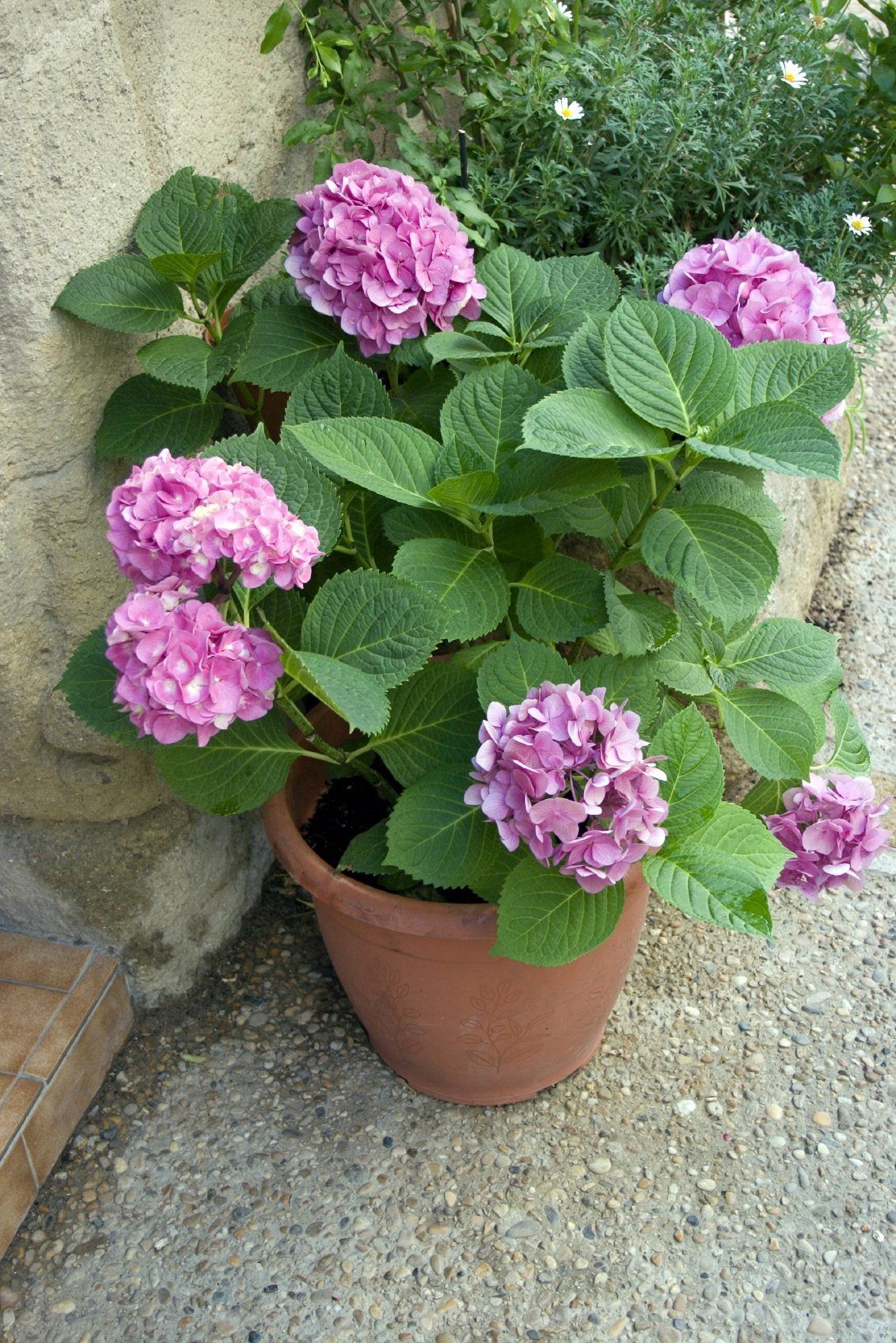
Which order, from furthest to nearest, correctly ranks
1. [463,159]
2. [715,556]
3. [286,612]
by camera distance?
[463,159] → [286,612] → [715,556]

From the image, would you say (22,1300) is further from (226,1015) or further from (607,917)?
(607,917)

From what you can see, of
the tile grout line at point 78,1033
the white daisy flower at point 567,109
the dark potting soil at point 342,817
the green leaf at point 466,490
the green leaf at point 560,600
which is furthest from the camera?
the white daisy flower at point 567,109

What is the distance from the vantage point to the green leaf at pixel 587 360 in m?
1.36

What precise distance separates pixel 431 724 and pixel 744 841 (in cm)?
39

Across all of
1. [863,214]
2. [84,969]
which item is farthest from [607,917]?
[863,214]

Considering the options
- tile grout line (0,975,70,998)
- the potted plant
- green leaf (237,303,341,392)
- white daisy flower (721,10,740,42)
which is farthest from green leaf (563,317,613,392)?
white daisy flower (721,10,740,42)

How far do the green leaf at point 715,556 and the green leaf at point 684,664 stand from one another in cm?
21

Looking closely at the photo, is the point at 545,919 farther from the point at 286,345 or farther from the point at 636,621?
the point at 286,345

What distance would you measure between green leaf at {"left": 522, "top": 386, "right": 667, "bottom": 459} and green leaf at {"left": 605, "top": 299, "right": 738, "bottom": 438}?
0.9 inches

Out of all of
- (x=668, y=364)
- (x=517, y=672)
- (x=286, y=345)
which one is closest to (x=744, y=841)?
(x=517, y=672)

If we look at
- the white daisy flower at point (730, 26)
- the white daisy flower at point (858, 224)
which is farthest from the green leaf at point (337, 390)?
the white daisy flower at point (730, 26)

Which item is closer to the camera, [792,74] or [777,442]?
[777,442]

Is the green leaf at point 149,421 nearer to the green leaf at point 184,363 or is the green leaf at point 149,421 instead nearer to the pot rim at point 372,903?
the green leaf at point 184,363

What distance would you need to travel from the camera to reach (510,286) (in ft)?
5.25
